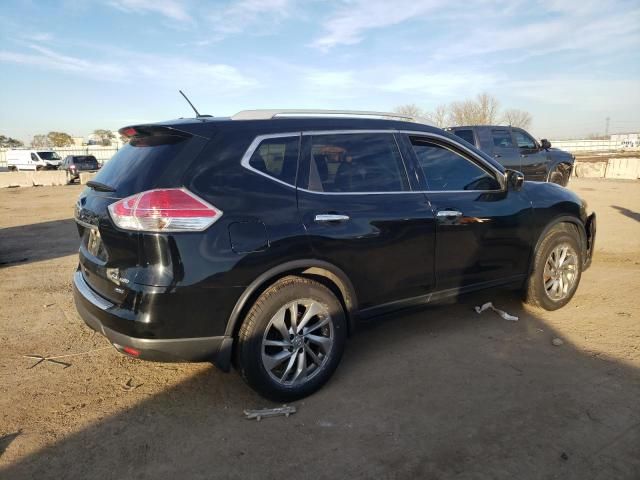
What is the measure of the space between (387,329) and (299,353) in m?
1.46

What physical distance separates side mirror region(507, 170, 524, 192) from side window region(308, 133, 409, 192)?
1230 mm

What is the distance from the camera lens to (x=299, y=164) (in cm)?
323

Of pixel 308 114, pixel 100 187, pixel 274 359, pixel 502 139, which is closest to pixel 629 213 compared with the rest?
pixel 502 139

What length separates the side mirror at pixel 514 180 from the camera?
14.0 feet

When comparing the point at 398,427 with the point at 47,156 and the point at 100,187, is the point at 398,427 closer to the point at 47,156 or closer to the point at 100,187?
the point at 100,187

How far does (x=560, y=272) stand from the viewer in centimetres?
479

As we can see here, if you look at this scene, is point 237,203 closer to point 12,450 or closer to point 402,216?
point 402,216

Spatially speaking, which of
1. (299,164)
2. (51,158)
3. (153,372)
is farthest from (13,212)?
(51,158)

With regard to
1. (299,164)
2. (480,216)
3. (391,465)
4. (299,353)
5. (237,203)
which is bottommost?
(391,465)

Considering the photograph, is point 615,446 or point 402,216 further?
point 402,216

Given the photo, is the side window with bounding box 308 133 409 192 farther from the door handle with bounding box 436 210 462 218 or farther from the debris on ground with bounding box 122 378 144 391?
the debris on ground with bounding box 122 378 144 391

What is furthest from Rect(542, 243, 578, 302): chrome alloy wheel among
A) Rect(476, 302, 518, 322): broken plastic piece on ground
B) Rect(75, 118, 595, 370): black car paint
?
Rect(75, 118, 595, 370): black car paint

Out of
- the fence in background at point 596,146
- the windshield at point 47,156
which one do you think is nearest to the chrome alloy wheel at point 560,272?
the windshield at point 47,156

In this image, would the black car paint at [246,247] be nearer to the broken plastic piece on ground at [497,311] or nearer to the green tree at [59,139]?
the broken plastic piece on ground at [497,311]
